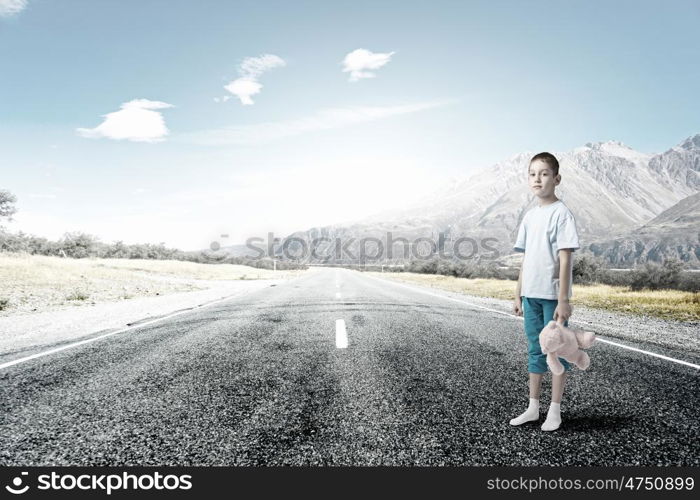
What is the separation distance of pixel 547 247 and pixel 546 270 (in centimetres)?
17

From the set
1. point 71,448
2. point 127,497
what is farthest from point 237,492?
→ point 71,448

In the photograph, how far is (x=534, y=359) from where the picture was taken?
284 centimetres

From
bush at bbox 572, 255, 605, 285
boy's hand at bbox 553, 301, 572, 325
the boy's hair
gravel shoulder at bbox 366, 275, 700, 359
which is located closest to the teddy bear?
boy's hand at bbox 553, 301, 572, 325

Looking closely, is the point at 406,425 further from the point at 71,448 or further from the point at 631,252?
the point at 631,252

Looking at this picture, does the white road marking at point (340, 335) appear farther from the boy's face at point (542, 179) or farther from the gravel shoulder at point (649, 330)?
the gravel shoulder at point (649, 330)

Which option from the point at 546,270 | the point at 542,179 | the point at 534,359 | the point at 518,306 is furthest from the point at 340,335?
the point at 542,179

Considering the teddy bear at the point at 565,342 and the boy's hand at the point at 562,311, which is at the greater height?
the boy's hand at the point at 562,311

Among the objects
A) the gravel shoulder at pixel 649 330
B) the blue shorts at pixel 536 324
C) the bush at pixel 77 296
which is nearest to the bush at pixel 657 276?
the gravel shoulder at pixel 649 330

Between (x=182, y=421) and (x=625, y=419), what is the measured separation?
3247mm

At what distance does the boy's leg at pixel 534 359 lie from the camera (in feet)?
9.12

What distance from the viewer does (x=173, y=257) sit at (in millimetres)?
79438

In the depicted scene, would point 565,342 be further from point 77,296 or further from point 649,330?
point 77,296

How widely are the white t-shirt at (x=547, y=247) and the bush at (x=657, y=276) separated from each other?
1174 inches

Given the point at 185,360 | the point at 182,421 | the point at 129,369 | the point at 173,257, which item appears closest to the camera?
the point at 182,421
